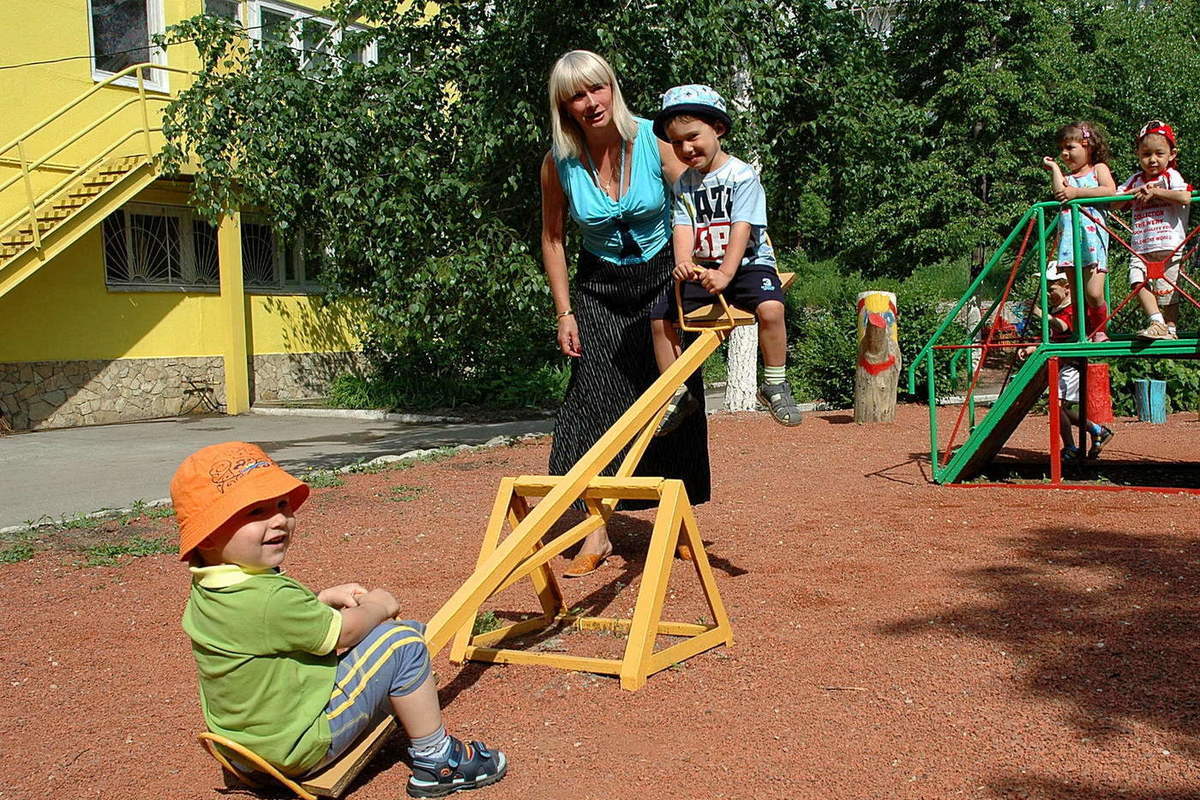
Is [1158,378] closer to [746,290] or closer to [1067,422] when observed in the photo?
[1067,422]

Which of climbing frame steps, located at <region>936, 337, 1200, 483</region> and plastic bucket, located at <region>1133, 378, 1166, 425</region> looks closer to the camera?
climbing frame steps, located at <region>936, 337, 1200, 483</region>

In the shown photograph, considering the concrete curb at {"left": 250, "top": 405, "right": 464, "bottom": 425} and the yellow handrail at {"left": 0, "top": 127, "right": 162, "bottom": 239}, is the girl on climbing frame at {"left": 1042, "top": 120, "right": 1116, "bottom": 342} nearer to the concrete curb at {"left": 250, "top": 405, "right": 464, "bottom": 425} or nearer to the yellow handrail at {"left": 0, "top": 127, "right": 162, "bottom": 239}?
the concrete curb at {"left": 250, "top": 405, "right": 464, "bottom": 425}

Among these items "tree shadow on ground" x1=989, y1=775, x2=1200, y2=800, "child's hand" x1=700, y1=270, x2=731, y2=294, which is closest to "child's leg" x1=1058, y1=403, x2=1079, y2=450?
"child's hand" x1=700, y1=270, x2=731, y2=294

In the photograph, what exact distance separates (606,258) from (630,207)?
303mm

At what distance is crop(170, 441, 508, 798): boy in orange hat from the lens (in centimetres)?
255

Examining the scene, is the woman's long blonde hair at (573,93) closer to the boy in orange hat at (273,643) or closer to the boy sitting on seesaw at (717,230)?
the boy sitting on seesaw at (717,230)

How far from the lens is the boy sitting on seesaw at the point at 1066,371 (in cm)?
770

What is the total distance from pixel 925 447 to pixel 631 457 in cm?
578

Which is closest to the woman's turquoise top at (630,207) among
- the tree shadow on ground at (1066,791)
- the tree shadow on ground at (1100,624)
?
the tree shadow on ground at (1100,624)

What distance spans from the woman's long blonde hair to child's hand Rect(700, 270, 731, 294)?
686 millimetres

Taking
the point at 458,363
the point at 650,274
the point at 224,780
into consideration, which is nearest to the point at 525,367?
the point at 458,363

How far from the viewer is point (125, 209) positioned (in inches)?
558


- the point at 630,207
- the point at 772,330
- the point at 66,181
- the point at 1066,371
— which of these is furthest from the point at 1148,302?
the point at 66,181

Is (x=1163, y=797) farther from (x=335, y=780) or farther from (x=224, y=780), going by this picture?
(x=224, y=780)
